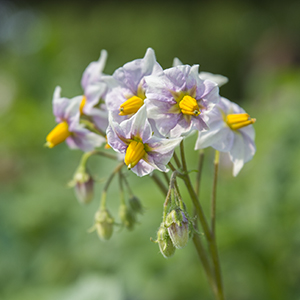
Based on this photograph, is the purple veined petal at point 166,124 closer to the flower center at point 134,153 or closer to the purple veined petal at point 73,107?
the flower center at point 134,153

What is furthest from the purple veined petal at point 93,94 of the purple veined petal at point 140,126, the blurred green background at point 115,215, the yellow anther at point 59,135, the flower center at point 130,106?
the blurred green background at point 115,215

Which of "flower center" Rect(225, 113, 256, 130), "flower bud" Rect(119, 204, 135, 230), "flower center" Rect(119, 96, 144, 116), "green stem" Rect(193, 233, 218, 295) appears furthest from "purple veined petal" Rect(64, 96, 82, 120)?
"green stem" Rect(193, 233, 218, 295)

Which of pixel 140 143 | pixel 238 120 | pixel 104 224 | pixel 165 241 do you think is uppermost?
pixel 238 120

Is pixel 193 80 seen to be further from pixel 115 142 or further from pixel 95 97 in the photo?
pixel 95 97

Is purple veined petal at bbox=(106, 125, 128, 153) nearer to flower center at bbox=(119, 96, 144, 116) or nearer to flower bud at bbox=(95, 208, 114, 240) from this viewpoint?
flower center at bbox=(119, 96, 144, 116)

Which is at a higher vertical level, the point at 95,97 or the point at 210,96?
the point at 210,96

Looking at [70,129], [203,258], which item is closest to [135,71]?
[70,129]
